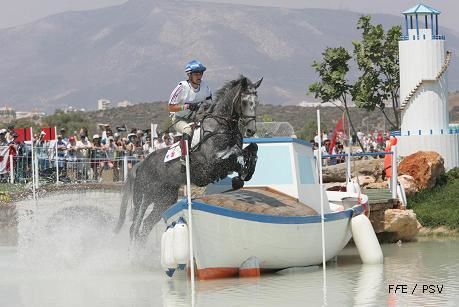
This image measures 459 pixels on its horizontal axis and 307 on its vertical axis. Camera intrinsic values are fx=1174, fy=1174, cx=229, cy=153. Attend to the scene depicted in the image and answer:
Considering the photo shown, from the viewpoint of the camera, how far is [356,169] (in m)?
31.5

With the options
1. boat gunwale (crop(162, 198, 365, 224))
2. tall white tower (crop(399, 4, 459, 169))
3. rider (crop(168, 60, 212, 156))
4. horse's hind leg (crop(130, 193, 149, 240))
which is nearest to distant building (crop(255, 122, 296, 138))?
rider (crop(168, 60, 212, 156))

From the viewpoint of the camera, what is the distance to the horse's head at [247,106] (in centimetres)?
1944

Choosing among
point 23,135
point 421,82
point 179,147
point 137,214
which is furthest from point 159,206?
point 421,82

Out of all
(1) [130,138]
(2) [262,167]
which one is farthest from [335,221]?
(1) [130,138]

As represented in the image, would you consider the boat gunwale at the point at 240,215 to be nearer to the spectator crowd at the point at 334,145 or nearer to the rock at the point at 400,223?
the spectator crowd at the point at 334,145

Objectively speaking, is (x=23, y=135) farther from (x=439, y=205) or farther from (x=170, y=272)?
(x=170, y=272)

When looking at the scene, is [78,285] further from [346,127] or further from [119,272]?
[346,127]

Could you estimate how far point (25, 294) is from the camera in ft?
58.6

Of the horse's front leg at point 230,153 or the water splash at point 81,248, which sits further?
the water splash at point 81,248

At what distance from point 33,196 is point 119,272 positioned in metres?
8.12

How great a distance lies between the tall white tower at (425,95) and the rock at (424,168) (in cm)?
348

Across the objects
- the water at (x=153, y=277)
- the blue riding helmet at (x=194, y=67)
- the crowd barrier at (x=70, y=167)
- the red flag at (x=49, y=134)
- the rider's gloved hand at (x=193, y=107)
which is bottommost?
the water at (x=153, y=277)

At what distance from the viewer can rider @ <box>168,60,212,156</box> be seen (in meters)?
20.6

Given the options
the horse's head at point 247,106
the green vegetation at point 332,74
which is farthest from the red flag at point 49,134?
the green vegetation at point 332,74
